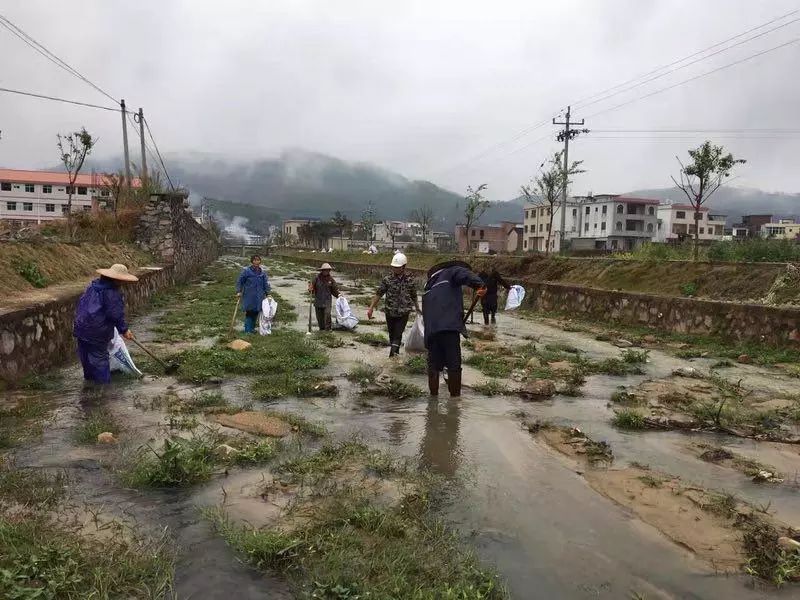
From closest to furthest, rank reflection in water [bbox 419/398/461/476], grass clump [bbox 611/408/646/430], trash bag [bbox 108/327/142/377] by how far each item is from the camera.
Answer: reflection in water [bbox 419/398/461/476] → grass clump [bbox 611/408/646/430] → trash bag [bbox 108/327/142/377]

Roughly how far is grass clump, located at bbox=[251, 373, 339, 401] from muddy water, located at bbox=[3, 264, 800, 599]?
0.20 metres

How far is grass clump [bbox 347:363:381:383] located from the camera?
7527 millimetres

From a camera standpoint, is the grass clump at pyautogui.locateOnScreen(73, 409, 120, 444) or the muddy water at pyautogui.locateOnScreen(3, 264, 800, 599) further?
the grass clump at pyautogui.locateOnScreen(73, 409, 120, 444)

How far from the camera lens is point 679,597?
2.91 meters

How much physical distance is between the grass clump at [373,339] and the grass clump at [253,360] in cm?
129

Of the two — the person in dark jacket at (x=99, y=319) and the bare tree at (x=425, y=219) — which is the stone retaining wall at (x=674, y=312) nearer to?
the person in dark jacket at (x=99, y=319)

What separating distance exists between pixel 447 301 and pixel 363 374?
194cm

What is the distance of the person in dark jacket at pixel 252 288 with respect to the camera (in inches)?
421

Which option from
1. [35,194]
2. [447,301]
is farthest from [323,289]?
[35,194]

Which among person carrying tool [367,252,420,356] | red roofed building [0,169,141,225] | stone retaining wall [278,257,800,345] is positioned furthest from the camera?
red roofed building [0,169,141,225]

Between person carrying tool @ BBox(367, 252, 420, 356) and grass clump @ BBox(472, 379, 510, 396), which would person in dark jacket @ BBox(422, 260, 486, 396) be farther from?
person carrying tool @ BBox(367, 252, 420, 356)

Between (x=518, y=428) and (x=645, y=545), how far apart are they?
2.33m

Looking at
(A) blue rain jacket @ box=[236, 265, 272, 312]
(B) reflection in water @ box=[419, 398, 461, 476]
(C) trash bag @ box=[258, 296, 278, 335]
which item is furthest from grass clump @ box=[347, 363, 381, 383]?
(A) blue rain jacket @ box=[236, 265, 272, 312]

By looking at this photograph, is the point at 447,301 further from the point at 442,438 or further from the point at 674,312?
the point at 674,312
